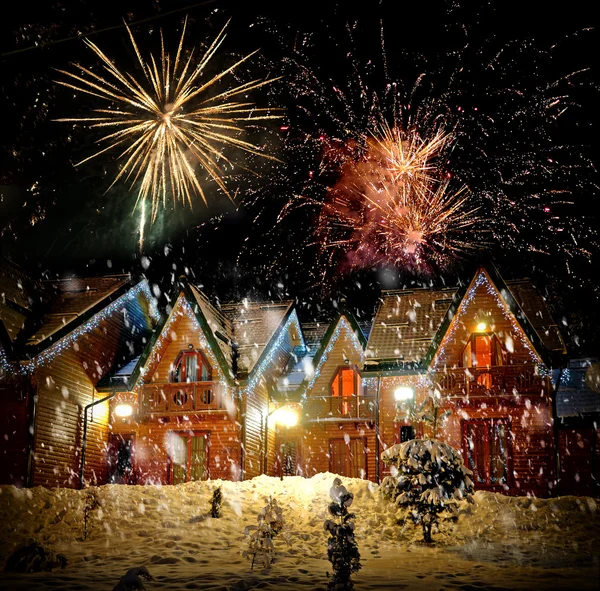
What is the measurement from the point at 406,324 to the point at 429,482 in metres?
10.5

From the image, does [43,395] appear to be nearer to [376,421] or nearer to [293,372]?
[293,372]

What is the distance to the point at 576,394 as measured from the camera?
22906 mm

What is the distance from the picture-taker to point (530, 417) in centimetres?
2225

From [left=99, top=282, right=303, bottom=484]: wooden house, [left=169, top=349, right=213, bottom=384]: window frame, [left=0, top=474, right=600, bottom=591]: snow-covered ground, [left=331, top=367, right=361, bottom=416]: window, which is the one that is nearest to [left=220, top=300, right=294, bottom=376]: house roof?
[left=99, top=282, right=303, bottom=484]: wooden house

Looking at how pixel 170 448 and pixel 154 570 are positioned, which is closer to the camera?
pixel 154 570

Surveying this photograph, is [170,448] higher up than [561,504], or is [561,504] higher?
[170,448]

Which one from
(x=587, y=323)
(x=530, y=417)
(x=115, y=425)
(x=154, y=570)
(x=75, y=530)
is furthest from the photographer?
(x=587, y=323)

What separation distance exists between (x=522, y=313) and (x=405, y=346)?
4.29 meters

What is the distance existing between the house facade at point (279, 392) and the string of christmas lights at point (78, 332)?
7 cm

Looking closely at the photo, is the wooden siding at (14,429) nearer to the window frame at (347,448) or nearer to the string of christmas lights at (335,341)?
the string of christmas lights at (335,341)

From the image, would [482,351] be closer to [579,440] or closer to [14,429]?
[579,440]

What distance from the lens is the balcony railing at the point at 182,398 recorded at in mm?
24188

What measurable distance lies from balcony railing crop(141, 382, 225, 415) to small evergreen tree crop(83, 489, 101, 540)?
596cm

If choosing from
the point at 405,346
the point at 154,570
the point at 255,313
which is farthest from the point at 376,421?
the point at 154,570
